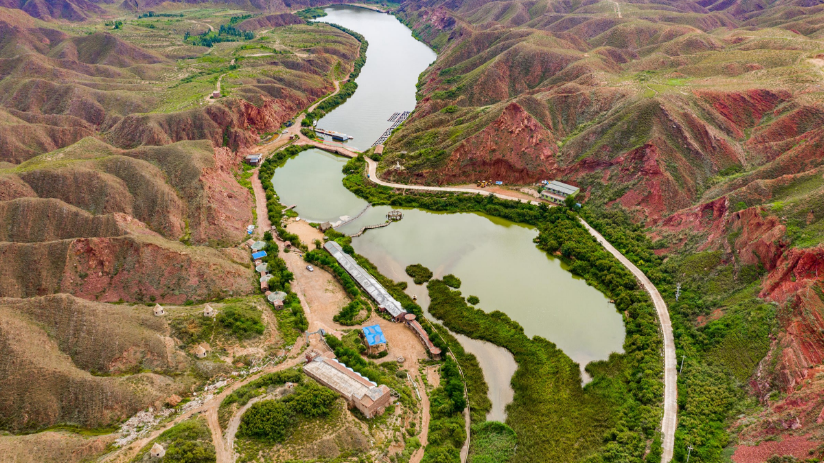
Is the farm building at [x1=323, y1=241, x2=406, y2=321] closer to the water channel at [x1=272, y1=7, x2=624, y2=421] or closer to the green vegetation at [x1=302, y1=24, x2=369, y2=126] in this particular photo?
the water channel at [x1=272, y1=7, x2=624, y2=421]

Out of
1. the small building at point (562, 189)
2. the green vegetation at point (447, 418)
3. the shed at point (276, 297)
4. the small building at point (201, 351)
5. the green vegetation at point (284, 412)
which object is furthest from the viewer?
the small building at point (562, 189)

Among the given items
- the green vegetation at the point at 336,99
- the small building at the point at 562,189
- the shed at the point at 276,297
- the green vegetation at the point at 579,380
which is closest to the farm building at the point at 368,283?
the green vegetation at the point at 579,380

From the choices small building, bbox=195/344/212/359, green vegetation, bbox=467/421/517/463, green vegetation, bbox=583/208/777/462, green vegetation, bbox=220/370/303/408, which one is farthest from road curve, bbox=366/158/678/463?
small building, bbox=195/344/212/359

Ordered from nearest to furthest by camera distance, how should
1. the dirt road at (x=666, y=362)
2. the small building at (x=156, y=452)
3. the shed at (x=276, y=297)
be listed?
the small building at (x=156, y=452)
the dirt road at (x=666, y=362)
the shed at (x=276, y=297)

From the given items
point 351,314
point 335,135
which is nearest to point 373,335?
point 351,314

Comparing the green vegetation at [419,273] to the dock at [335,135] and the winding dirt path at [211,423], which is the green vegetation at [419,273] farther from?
the dock at [335,135]
